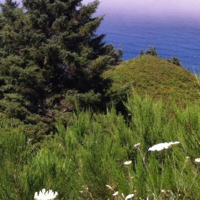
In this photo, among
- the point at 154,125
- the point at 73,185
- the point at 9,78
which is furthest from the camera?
the point at 9,78

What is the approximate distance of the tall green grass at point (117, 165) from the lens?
69.7 inches

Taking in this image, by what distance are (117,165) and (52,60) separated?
11405 mm

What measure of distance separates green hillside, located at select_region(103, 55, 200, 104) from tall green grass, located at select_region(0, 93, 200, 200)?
56.9 ft

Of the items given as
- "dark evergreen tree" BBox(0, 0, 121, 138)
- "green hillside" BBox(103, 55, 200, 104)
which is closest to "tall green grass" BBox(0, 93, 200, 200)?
"dark evergreen tree" BBox(0, 0, 121, 138)

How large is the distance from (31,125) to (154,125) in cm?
1012

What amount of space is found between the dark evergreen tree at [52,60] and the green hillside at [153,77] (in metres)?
7.04

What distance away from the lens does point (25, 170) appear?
6.06ft

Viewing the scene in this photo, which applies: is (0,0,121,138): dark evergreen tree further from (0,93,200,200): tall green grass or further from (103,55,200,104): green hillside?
(0,93,200,200): tall green grass

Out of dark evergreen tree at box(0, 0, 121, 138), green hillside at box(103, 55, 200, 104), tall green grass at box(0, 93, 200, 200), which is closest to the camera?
tall green grass at box(0, 93, 200, 200)

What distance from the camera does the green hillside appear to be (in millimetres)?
21016

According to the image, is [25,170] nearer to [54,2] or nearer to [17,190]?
[17,190]

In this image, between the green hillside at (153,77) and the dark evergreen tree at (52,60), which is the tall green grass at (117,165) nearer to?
the dark evergreen tree at (52,60)

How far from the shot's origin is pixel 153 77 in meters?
22.9

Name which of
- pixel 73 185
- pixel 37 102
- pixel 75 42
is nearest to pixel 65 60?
pixel 75 42
